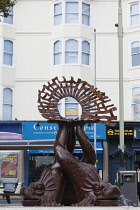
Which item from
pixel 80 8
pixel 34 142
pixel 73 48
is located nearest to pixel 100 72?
pixel 73 48

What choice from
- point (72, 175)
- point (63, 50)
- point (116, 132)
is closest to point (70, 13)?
point (63, 50)

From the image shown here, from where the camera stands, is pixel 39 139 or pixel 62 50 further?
pixel 62 50

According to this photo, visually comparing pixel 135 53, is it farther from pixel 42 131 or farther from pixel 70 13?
pixel 42 131

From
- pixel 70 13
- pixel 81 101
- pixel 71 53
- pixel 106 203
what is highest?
pixel 70 13

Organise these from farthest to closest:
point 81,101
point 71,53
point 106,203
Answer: point 71,53 < point 81,101 < point 106,203

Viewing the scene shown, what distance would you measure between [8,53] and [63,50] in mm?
3637

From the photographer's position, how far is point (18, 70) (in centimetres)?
3241

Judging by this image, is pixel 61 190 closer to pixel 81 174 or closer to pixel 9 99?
pixel 81 174

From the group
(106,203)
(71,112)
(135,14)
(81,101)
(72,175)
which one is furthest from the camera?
(135,14)

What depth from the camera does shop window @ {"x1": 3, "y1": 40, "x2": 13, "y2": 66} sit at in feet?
106

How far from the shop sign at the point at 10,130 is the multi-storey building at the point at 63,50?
25.3 inches

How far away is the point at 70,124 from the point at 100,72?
762 inches

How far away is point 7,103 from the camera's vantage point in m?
31.7

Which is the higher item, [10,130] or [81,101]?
[81,101]
